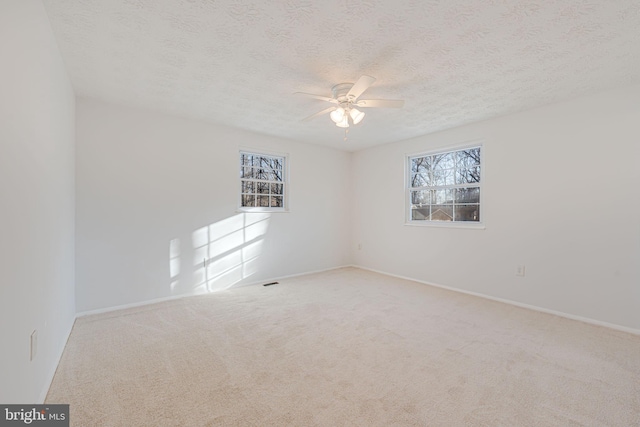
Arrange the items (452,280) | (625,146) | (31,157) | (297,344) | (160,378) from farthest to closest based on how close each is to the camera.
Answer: (452,280), (625,146), (297,344), (160,378), (31,157)

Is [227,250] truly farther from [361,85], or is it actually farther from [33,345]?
[361,85]

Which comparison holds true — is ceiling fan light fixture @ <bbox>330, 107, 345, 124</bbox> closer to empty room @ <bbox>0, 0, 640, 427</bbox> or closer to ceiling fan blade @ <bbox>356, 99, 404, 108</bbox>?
empty room @ <bbox>0, 0, 640, 427</bbox>

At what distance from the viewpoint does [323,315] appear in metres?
3.14

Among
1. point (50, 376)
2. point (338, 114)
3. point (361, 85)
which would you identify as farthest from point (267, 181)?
point (50, 376)

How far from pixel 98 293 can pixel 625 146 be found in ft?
19.2

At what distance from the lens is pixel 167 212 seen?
3668mm

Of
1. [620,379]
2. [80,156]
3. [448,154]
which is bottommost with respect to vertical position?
[620,379]

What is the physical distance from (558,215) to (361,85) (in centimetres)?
282

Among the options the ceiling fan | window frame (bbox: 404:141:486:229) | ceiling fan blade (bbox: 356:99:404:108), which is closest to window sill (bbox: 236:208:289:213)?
window frame (bbox: 404:141:486:229)

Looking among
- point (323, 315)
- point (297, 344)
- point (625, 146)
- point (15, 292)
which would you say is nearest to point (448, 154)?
point (625, 146)

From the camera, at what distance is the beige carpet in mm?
1635

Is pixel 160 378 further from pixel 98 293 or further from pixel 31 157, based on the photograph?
pixel 98 293

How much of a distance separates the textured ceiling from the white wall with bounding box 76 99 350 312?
49cm

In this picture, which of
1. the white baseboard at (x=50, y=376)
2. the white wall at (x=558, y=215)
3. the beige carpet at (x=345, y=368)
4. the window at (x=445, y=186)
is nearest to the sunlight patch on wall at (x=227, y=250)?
the beige carpet at (x=345, y=368)
